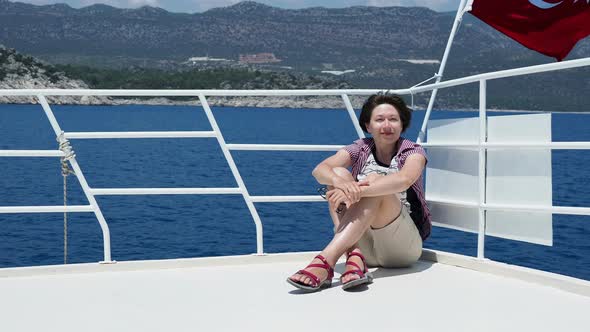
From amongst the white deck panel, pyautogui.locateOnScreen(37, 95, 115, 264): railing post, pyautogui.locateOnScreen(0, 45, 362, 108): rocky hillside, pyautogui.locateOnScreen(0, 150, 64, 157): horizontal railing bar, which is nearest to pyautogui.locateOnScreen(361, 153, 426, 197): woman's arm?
the white deck panel

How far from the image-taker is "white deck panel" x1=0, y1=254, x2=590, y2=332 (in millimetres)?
2600

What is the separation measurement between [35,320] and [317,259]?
3.55 feet

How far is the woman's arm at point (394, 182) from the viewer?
3.04 meters

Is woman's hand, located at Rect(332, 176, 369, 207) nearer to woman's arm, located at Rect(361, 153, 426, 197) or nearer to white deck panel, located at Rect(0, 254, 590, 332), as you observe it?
woman's arm, located at Rect(361, 153, 426, 197)

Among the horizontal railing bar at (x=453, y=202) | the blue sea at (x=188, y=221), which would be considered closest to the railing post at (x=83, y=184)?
the horizontal railing bar at (x=453, y=202)

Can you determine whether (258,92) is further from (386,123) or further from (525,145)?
(525,145)

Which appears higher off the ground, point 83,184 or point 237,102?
point 237,102

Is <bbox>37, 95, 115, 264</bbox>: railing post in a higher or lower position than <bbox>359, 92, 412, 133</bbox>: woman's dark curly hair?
lower

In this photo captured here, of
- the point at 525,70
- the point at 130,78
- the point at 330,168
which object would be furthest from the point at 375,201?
the point at 130,78

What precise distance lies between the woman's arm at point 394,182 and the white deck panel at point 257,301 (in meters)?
0.39

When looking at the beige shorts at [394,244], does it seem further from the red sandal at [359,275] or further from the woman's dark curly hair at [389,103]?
the woman's dark curly hair at [389,103]

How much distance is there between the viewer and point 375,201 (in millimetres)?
3123

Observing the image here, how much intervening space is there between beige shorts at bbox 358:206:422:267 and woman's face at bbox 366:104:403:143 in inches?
12.3

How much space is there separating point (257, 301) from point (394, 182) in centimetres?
70
